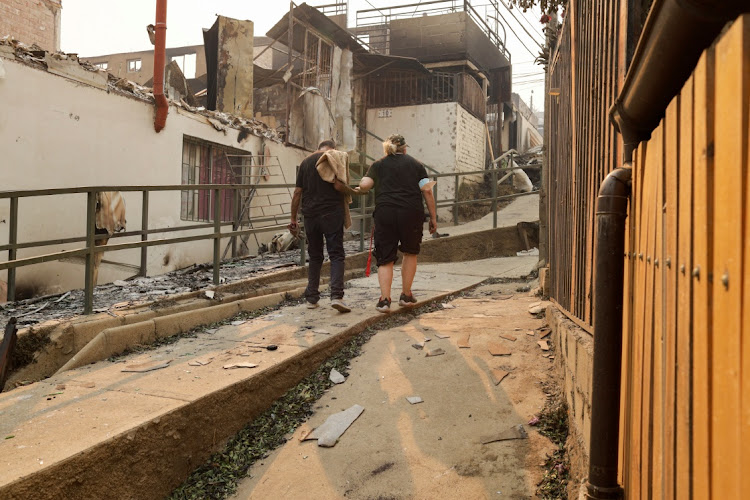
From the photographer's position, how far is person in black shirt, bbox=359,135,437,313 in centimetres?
547

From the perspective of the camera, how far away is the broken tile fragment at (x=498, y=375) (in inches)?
149

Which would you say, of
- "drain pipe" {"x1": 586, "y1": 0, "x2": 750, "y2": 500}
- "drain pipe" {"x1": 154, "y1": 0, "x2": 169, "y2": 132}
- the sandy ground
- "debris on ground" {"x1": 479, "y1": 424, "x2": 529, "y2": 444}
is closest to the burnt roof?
"drain pipe" {"x1": 154, "y1": 0, "x2": 169, "y2": 132}

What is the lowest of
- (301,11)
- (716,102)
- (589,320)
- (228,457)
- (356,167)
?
(228,457)

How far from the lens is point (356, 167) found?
16.3 m

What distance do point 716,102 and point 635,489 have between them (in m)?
1.20

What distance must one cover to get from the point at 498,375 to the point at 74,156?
6.62 metres

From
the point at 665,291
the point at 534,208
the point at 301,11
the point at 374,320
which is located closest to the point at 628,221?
the point at 665,291

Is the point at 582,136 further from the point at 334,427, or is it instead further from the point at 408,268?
the point at 408,268

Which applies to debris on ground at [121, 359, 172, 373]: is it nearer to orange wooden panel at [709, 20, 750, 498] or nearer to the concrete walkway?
the concrete walkway

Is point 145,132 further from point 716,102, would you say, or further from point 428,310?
point 716,102

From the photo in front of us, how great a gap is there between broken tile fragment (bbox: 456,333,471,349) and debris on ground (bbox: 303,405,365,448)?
105 cm

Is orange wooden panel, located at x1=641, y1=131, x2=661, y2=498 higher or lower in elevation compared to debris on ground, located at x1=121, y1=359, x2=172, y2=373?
higher

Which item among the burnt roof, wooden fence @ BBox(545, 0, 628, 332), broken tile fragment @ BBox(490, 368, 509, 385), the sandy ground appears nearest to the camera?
wooden fence @ BBox(545, 0, 628, 332)

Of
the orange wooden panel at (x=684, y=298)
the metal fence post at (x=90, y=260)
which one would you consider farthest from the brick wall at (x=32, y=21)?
the orange wooden panel at (x=684, y=298)
